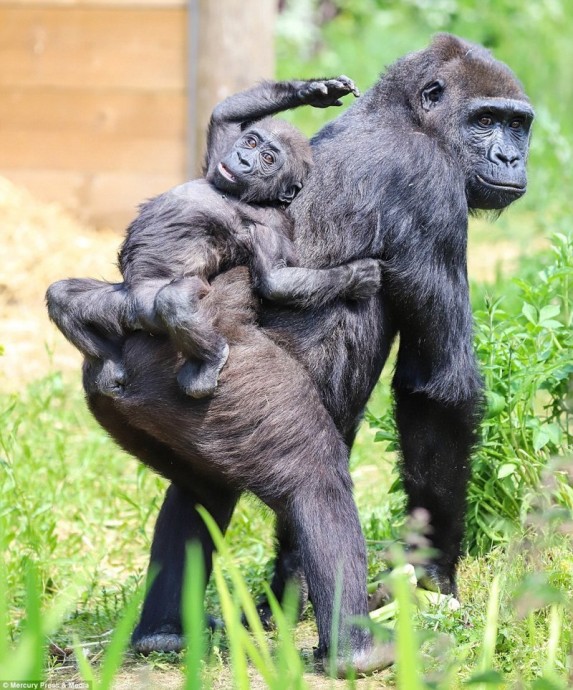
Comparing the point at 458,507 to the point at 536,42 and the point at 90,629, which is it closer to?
the point at 90,629

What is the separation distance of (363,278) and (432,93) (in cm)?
81

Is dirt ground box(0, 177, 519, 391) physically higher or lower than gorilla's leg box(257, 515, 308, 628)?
higher

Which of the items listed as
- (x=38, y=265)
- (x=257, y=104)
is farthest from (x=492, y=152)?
(x=38, y=265)

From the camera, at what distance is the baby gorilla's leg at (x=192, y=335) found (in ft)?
10.1

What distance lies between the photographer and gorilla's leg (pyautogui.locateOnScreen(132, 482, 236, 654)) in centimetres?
371

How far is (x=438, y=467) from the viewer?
3.90m

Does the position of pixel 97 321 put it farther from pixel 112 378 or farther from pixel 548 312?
pixel 548 312

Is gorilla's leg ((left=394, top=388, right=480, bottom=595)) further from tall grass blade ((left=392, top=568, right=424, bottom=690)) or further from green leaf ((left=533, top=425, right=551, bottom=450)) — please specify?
tall grass blade ((left=392, top=568, right=424, bottom=690))

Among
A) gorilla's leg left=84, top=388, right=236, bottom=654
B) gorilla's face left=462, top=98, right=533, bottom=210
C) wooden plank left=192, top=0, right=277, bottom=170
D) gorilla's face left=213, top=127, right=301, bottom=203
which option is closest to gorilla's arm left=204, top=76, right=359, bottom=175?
gorilla's face left=213, top=127, right=301, bottom=203

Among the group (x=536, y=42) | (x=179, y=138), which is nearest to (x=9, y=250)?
(x=179, y=138)

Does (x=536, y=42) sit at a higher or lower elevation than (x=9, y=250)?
higher

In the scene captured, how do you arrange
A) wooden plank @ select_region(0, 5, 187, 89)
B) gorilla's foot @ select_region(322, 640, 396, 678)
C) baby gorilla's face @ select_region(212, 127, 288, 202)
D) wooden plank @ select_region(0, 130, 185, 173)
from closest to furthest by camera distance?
gorilla's foot @ select_region(322, 640, 396, 678), baby gorilla's face @ select_region(212, 127, 288, 202), wooden plank @ select_region(0, 5, 187, 89), wooden plank @ select_region(0, 130, 185, 173)

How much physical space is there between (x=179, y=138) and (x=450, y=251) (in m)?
5.48

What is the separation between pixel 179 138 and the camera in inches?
339
